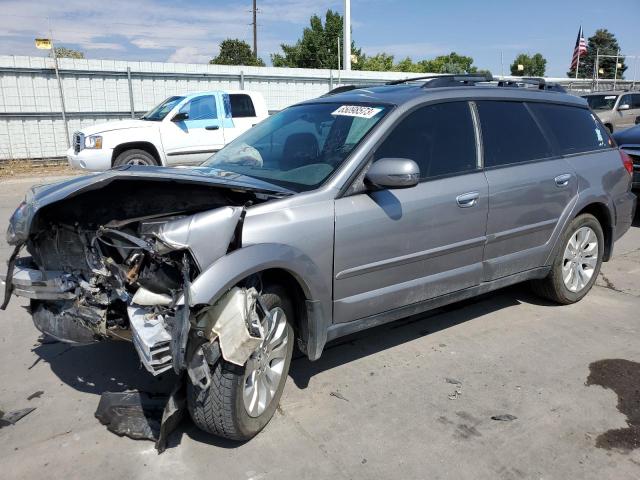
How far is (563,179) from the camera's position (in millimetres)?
4504

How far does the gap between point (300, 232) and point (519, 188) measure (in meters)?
1.96

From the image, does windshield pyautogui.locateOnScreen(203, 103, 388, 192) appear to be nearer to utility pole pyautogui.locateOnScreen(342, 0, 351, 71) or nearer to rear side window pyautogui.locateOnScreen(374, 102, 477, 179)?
rear side window pyautogui.locateOnScreen(374, 102, 477, 179)

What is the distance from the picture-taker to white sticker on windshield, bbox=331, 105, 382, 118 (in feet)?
12.1

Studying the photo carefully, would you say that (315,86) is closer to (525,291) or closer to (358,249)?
(525,291)

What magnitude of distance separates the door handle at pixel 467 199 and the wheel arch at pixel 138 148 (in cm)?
865

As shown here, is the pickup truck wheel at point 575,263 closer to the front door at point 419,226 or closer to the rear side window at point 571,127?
the rear side window at point 571,127

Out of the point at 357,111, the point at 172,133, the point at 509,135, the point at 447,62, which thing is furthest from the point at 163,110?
the point at 447,62

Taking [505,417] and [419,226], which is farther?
[419,226]

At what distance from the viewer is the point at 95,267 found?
2852mm

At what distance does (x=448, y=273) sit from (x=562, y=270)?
1536 mm

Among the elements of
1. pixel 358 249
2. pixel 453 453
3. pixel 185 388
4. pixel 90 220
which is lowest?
pixel 453 453

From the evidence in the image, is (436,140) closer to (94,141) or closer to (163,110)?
(94,141)

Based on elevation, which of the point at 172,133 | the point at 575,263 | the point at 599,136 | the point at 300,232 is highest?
the point at 599,136

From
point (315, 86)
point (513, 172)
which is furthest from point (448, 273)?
point (315, 86)
